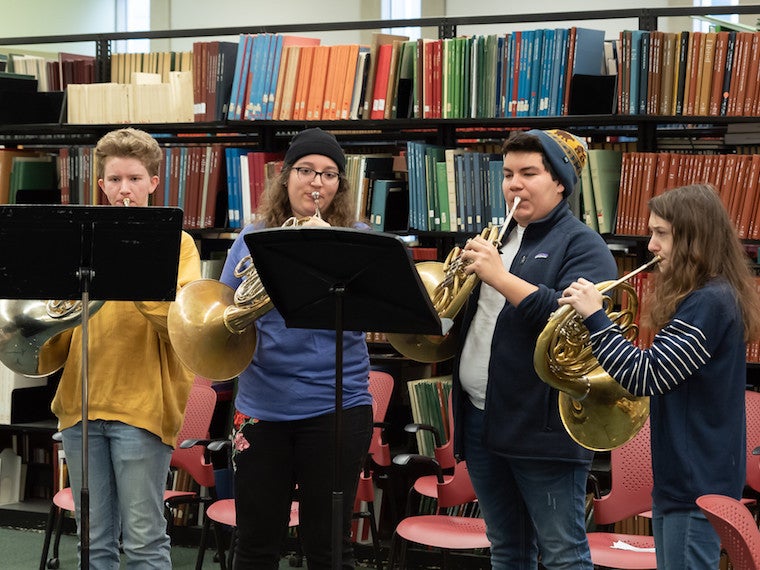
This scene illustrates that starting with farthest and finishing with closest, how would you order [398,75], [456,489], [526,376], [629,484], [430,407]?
[398,75], [430,407], [456,489], [629,484], [526,376]

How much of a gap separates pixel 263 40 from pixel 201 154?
1.91 feet

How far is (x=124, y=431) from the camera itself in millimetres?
2986

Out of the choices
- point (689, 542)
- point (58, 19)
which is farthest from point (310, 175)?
point (58, 19)

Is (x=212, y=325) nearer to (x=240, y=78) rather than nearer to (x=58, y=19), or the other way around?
(x=240, y=78)

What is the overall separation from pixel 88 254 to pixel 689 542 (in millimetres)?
1542

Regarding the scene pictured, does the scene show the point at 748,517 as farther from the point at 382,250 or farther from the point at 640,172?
the point at 640,172

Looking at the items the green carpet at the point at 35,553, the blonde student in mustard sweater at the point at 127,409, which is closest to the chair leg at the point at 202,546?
the green carpet at the point at 35,553

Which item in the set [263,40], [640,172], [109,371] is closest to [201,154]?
[263,40]

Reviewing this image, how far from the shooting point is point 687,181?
438 centimetres

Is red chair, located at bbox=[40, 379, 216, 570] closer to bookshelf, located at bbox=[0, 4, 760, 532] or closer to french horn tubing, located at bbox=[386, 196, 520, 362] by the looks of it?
bookshelf, located at bbox=[0, 4, 760, 532]

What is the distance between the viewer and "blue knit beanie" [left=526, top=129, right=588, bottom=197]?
2.85 metres

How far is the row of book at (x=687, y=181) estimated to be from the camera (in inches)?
170

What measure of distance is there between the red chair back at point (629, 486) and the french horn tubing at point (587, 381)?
94 centimetres

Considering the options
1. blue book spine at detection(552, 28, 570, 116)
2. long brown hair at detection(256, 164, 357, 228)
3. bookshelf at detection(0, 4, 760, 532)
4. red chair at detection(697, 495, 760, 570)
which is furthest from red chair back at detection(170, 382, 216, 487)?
red chair at detection(697, 495, 760, 570)
